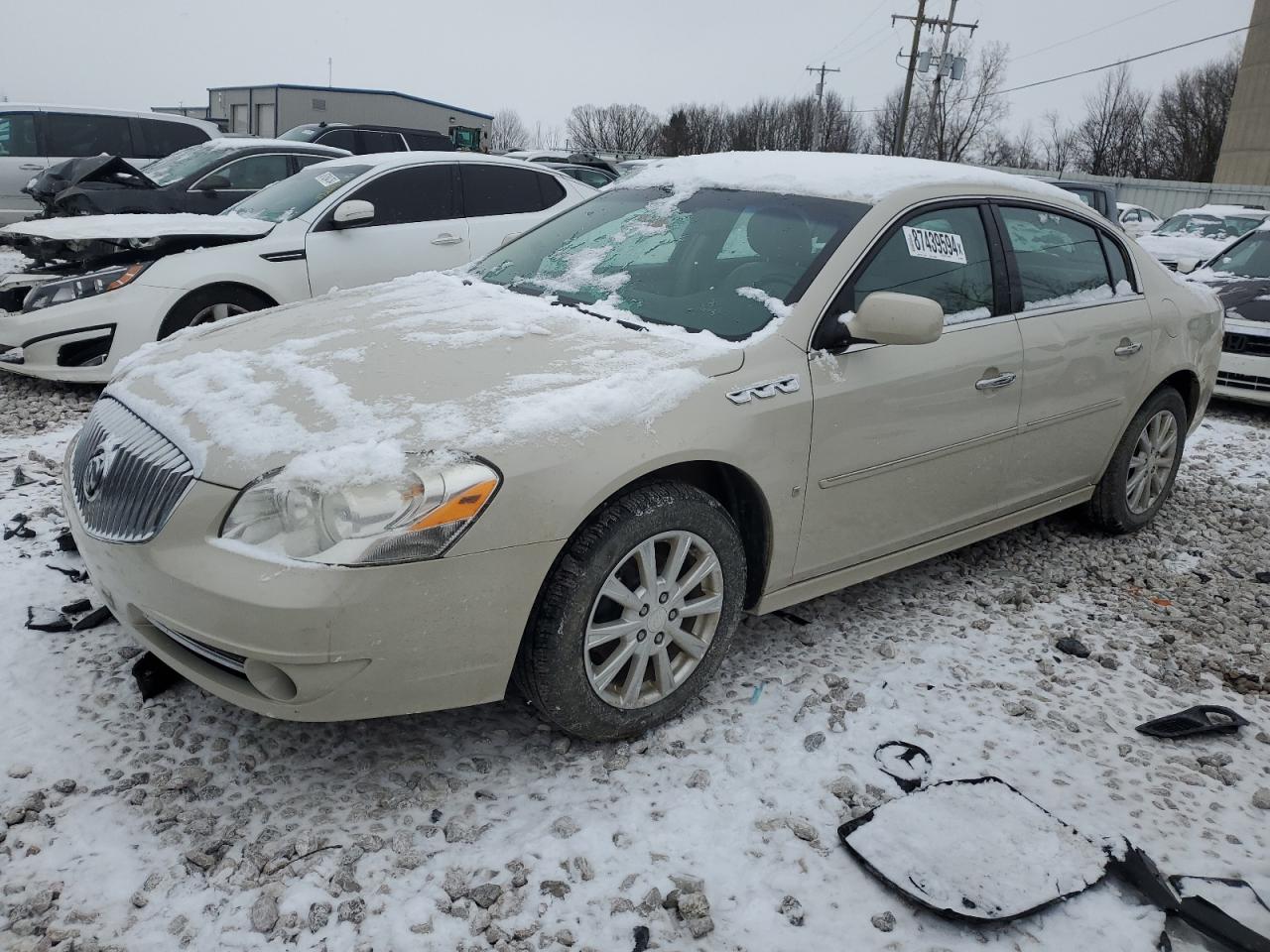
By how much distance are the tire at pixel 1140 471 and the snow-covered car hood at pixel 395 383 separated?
8.08 ft

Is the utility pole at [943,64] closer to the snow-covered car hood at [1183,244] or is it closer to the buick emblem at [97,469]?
the snow-covered car hood at [1183,244]

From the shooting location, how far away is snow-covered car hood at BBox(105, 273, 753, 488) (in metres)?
2.39

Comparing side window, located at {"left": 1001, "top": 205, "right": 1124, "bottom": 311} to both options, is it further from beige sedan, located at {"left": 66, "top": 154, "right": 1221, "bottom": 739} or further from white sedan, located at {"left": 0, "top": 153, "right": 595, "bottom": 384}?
white sedan, located at {"left": 0, "top": 153, "right": 595, "bottom": 384}

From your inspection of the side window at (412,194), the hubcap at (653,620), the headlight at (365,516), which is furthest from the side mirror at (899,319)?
the side window at (412,194)

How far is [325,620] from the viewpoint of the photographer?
2.23m

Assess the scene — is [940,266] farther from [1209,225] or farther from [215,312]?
[1209,225]

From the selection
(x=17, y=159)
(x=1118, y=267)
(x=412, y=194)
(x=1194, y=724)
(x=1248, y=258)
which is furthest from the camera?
(x=17, y=159)

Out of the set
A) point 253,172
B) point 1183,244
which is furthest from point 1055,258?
point 1183,244

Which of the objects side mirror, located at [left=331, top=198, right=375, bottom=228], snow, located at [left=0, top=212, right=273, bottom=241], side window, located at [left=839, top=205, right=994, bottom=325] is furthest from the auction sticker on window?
snow, located at [left=0, top=212, right=273, bottom=241]

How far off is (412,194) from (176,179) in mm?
3605

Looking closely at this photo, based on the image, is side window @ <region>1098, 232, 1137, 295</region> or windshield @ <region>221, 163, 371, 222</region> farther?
windshield @ <region>221, 163, 371, 222</region>

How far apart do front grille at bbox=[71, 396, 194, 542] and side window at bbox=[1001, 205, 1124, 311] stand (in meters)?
3.05

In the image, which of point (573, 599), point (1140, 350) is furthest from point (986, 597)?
point (573, 599)

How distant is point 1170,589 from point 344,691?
3545 millimetres
